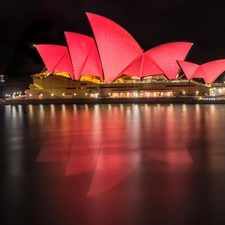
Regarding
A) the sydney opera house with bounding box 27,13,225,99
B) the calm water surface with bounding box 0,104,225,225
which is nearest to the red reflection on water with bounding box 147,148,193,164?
the calm water surface with bounding box 0,104,225,225

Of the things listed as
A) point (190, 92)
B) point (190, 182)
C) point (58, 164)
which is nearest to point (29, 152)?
point (58, 164)

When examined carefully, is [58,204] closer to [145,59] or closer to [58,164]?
[58,164]

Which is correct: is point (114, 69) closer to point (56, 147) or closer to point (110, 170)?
point (56, 147)

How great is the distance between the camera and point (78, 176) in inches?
223

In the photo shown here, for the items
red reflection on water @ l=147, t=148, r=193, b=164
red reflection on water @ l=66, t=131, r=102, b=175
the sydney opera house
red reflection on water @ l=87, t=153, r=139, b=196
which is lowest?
red reflection on water @ l=147, t=148, r=193, b=164

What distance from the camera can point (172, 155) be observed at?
7.39 metres

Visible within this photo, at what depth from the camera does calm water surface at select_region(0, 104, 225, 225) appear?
12.8 feet

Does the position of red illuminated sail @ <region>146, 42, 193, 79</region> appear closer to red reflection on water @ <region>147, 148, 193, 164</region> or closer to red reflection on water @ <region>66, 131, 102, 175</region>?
red reflection on water @ <region>66, 131, 102, 175</region>

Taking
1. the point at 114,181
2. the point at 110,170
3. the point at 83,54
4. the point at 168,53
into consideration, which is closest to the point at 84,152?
the point at 110,170

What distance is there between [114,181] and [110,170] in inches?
28.8

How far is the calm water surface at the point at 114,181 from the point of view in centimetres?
390

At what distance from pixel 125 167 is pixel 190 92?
127ft

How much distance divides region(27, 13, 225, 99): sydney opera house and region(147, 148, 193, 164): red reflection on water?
90.4 feet

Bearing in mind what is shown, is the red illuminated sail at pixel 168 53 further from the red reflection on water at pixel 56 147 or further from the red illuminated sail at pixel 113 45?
the red reflection on water at pixel 56 147
